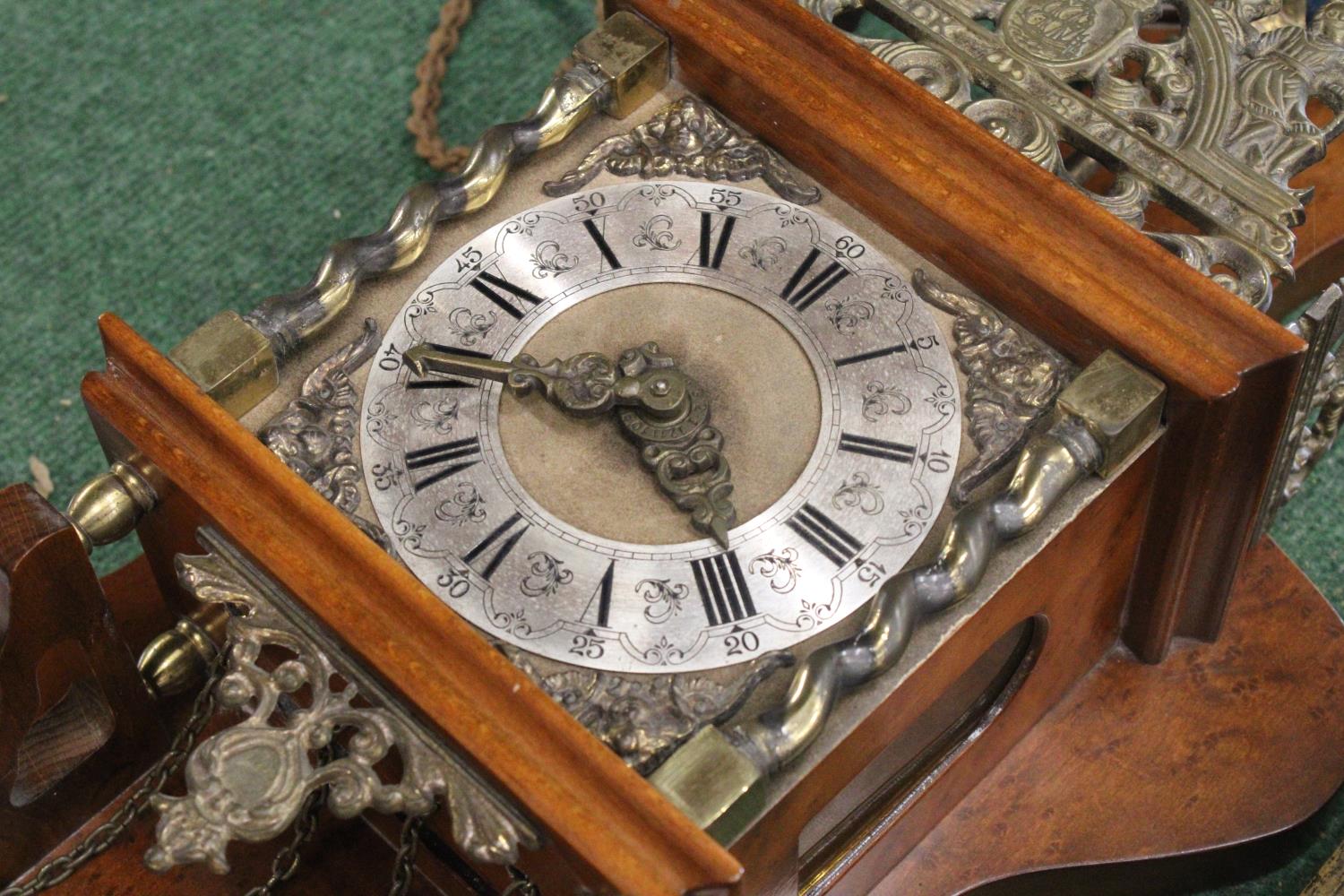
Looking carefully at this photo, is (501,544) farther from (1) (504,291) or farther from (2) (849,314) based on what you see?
(2) (849,314)

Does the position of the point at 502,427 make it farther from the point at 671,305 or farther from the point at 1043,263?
the point at 1043,263

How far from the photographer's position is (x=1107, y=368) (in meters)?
1.60

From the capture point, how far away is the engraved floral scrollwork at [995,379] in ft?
5.26

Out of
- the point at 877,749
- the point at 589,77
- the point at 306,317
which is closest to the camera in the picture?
the point at 877,749

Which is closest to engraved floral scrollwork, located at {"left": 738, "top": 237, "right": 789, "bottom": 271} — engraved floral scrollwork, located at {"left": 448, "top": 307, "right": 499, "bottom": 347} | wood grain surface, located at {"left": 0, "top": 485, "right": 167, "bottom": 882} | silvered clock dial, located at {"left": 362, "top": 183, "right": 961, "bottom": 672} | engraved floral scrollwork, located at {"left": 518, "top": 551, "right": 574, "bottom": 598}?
silvered clock dial, located at {"left": 362, "top": 183, "right": 961, "bottom": 672}

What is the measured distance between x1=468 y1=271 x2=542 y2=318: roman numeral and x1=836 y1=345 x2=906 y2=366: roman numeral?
0.81 feet

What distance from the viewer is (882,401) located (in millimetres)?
1635

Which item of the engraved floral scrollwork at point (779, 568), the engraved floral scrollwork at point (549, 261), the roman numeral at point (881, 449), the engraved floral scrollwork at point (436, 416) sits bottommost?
the engraved floral scrollwork at point (779, 568)

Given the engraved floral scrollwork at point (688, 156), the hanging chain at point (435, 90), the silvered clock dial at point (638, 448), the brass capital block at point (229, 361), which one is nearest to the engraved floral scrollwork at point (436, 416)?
the silvered clock dial at point (638, 448)

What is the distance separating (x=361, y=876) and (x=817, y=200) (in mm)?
678

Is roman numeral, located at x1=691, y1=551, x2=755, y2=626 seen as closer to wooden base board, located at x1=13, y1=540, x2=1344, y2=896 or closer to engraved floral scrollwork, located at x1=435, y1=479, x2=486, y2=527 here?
engraved floral scrollwork, located at x1=435, y1=479, x2=486, y2=527

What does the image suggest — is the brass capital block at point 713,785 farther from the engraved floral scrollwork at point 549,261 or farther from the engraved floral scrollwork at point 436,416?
the engraved floral scrollwork at point 549,261

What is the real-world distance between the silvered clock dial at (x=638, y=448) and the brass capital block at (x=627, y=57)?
92 mm

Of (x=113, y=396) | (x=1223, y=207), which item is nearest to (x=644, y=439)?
(x=113, y=396)
